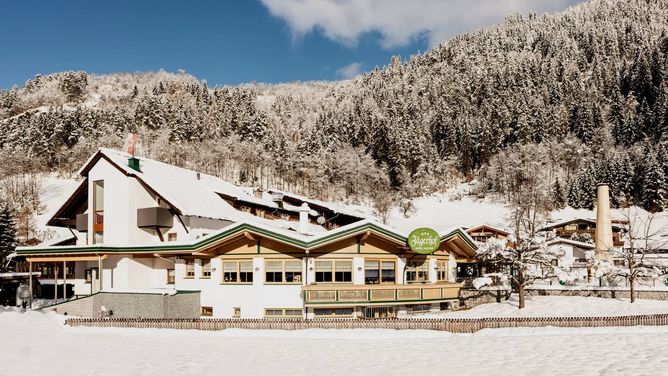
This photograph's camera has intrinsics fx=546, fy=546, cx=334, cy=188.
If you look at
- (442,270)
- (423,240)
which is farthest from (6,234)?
(423,240)

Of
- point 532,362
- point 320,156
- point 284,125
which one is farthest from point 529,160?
point 532,362

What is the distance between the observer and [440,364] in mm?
17391

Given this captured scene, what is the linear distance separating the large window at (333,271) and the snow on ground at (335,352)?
18.8ft

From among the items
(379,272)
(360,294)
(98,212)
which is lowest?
(360,294)

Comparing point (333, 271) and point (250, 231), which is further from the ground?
point (250, 231)

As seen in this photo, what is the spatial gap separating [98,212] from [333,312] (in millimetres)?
18738

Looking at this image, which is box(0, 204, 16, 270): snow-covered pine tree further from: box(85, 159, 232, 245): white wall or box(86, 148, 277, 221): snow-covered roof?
box(86, 148, 277, 221): snow-covered roof

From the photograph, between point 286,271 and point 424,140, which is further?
point 424,140

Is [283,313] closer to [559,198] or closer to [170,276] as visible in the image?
[170,276]

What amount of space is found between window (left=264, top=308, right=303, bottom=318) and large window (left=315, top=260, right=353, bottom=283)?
195 centimetres

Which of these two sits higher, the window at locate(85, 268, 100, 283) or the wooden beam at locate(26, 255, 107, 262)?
the wooden beam at locate(26, 255, 107, 262)

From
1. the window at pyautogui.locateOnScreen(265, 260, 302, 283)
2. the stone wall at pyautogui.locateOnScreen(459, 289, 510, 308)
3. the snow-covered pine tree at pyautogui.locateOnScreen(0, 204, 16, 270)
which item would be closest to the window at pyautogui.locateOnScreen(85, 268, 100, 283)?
the window at pyautogui.locateOnScreen(265, 260, 302, 283)

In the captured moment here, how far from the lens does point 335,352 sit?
1980 centimetres

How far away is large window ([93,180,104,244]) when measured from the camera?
36.9m
